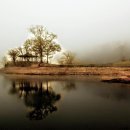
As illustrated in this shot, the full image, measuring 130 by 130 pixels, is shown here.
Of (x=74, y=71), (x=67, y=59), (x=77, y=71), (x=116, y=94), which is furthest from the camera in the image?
(x=67, y=59)

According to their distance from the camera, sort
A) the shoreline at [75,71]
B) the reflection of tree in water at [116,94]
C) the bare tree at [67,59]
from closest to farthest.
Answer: the reflection of tree in water at [116,94] → the shoreline at [75,71] → the bare tree at [67,59]

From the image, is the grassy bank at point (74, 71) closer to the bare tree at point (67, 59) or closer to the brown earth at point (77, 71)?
the brown earth at point (77, 71)

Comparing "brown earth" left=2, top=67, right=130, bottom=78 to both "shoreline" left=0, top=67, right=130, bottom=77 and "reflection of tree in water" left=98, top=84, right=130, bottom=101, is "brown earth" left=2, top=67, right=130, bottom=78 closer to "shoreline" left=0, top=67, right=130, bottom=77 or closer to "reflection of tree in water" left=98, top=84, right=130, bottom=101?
"shoreline" left=0, top=67, right=130, bottom=77

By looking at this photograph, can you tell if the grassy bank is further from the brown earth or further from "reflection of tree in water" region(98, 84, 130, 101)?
"reflection of tree in water" region(98, 84, 130, 101)

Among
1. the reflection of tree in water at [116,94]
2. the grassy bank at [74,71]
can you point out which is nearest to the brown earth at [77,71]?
the grassy bank at [74,71]

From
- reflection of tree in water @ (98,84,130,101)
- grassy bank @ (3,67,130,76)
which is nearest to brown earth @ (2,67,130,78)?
grassy bank @ (3,67,130,76)

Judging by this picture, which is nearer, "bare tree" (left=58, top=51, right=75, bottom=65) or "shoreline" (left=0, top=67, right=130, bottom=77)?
"shoreline" (left=0, top=67, right=130, bottom=77)

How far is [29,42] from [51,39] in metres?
8.51

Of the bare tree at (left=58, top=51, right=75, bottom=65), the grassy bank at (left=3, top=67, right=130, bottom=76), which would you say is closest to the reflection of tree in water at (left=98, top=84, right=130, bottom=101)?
the grassy bank at (left=3, top=67, right=130, bottom=76)

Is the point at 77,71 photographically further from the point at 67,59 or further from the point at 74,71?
the point at 67,59

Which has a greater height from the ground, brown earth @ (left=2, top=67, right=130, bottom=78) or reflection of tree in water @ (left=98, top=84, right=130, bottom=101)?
brown earth @ (left=2, top=67, right=130, bottom=78)

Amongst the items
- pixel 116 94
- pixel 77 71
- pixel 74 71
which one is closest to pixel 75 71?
pixel 74 71

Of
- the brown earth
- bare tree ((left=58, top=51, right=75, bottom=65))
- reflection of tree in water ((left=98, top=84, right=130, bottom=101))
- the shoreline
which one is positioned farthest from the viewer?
bare tree ((left=58, top=51, right=75, bottom=65))

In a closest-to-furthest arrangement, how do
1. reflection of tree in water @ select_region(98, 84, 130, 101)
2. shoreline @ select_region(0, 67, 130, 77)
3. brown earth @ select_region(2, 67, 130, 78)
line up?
1. reflection of tree in water @ select_region(98, 84, 130, 101)
2. brown earth @ select_region(2, 67, 130, 78)
3. shoreline @ select_region(0, 67, 130, 77)
